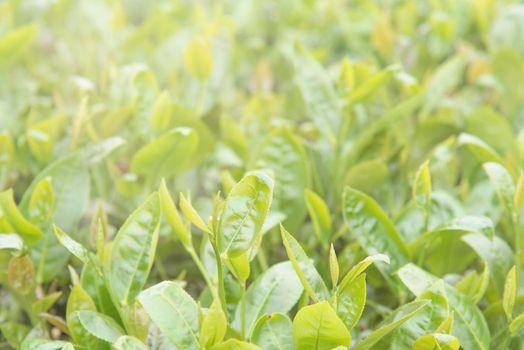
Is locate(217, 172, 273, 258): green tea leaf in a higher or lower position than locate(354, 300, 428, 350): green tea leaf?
higher

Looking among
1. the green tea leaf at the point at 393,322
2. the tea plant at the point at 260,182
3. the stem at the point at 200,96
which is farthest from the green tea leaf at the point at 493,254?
the stem at the point at 200,96

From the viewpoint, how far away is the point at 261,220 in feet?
3.70

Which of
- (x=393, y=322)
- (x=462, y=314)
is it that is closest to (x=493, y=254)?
(x=462, y=314)

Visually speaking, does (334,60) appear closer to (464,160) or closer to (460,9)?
(460,9)

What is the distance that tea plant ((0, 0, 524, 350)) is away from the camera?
1.18 meters

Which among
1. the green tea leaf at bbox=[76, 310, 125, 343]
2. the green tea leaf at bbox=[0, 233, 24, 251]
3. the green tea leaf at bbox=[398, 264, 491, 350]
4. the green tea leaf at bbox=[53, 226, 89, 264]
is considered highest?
the green tea leaf at bbox=[53, 226, 89, 264]

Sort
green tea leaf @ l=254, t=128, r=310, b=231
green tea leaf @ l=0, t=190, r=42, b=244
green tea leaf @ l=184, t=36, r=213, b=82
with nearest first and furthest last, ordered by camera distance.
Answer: green tea leaf @ l=0, t=190, r=42, b=244, green tea leaf @ l=254, t=128, r=310, b=231, green tea leaf @ l=184, t=36, r=213, b=82

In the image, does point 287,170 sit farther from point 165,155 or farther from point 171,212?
point 171,212

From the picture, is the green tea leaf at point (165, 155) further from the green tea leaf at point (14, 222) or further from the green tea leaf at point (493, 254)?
the green tea leaf at point (493, 254)

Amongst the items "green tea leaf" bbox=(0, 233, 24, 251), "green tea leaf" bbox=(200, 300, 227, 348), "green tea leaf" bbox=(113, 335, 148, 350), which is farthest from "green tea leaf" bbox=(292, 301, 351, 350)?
"green tea leaf" bbox=(0, 233, 24, 251)

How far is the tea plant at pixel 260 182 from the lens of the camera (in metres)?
1.18

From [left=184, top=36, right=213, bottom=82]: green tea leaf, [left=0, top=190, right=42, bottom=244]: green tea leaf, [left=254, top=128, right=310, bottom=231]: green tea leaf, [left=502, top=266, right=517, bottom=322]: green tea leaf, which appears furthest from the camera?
[left=184, top=36, right=213, bottom=82]: green tea leaf

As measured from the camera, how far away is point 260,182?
1115 millimetres

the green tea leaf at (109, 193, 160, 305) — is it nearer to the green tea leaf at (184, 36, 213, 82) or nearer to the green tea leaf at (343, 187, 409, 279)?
the green tea leaf at (343, 187, 409, 279)
